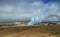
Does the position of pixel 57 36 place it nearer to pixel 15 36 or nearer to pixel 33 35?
pixel 33 35

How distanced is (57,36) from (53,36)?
23.9 inches

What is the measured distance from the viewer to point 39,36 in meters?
22.3

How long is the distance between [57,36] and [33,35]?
3.55 metres

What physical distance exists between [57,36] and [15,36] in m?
6.18

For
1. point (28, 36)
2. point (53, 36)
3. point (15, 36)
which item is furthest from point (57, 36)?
point (15, 36)

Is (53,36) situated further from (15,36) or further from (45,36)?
(15,36)

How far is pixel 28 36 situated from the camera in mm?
22469

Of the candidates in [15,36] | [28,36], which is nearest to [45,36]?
[28,36]

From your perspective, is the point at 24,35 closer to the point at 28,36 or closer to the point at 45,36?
the point at 28,36

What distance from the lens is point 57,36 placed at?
899 inches

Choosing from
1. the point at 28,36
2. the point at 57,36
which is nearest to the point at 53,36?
the point at 57,36

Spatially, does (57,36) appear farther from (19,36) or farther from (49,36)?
(19,36)

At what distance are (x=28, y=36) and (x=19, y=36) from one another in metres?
1.33

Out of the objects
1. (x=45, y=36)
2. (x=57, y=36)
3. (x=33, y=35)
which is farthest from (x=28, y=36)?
(x=57, y=36)
